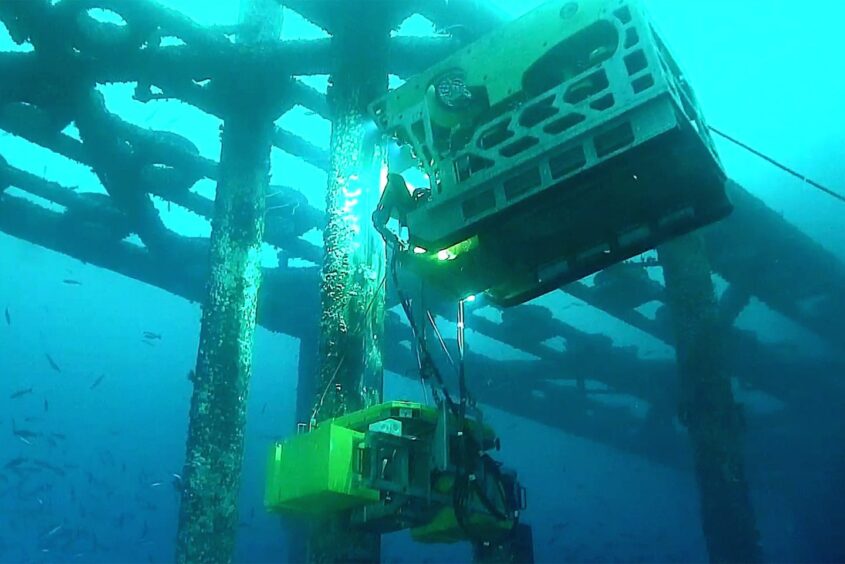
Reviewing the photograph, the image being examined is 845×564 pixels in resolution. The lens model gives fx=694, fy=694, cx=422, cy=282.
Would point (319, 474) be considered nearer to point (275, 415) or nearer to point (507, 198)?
point (507, 198)

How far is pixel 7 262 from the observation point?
192 ft

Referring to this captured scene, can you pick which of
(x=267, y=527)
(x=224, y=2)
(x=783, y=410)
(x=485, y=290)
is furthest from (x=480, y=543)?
(x=267, y=527)

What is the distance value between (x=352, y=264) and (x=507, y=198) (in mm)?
2162

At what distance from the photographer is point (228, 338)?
6.72 meters

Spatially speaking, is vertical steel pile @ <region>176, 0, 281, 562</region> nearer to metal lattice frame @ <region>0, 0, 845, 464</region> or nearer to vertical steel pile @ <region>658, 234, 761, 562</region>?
metal lattice frame @ <region>0, 0, 845, 464</region>

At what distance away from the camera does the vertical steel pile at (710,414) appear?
345 inches

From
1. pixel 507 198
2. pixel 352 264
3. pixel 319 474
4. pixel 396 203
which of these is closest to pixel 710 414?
pixel 352 264

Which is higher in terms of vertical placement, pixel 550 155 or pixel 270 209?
pixel 270 209

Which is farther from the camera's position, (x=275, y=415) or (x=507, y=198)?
(x=275, y=415)

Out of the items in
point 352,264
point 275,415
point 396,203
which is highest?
point 275,415

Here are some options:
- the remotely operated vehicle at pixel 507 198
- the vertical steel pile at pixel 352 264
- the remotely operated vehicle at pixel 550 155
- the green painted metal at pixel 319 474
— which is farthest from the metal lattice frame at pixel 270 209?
the green painted metal at pixel 319 474

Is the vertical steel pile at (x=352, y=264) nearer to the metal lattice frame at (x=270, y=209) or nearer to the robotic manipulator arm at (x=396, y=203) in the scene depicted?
the metal lattice frame at (x=270, y=209)

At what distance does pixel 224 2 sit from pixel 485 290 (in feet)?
35.3

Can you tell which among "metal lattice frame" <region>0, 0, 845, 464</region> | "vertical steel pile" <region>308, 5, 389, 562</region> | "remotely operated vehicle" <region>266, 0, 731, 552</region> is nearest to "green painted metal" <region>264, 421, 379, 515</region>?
"remotely operated vehicle" <region>266, 0, 731, 552</region>
